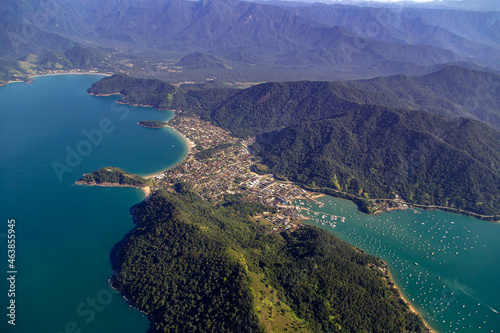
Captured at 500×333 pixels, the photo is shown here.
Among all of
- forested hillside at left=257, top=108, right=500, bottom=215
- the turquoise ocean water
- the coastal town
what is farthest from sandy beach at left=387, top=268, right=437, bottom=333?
forested hillside at left=257, top=108, right=500, bottom=215

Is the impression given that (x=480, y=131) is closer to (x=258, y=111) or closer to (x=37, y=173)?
(x=258, y=111)

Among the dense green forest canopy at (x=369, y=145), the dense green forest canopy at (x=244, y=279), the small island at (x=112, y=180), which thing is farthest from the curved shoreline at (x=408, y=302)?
the small island at (x=112, y=180)

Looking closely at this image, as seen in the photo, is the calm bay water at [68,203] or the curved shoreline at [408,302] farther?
the curved shoreline at [408,302]

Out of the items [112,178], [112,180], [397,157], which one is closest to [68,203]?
[112,180]

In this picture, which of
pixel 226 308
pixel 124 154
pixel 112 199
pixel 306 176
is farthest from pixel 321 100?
pixel 226 308

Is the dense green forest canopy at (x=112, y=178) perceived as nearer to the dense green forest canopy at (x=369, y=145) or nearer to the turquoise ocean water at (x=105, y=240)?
the turquoise ocean water at (x=105, y=240)

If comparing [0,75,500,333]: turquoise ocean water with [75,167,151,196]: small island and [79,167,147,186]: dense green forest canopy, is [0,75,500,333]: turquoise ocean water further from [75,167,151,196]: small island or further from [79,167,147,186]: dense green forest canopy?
[79,167,147,186]: dense green forest canopy
